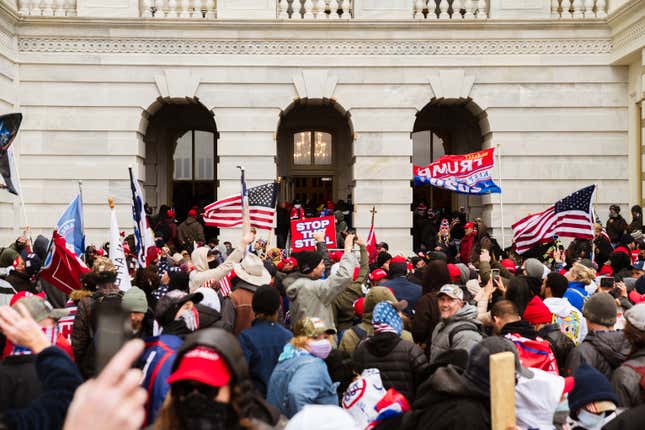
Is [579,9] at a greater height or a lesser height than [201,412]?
greater

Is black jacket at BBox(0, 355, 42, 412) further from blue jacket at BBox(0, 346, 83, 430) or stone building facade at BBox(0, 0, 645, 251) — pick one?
stone building facade at BBox(0, 0, 645, 251)

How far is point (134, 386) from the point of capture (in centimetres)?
185

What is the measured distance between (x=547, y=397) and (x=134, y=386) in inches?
113

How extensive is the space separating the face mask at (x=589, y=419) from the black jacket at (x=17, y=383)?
3.21 metres

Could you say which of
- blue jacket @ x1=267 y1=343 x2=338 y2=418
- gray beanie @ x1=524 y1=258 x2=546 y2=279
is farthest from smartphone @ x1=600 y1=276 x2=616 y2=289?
blue jacket @ x1=267 y1=343 x2=338 y2=418

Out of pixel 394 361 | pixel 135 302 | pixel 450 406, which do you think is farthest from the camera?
pixel 135 302

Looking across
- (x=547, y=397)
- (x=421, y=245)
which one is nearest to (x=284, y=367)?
(x=547, y=397)

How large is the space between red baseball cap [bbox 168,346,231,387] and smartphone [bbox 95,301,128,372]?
0.83 feet

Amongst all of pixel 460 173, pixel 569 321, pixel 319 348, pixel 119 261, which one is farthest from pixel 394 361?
pixel 460 173

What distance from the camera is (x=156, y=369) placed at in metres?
4.12

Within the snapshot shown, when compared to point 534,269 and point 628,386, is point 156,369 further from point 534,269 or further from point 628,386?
point 534,269

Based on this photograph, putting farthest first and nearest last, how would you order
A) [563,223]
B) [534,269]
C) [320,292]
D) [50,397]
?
[563,223] → [534,269] → [320,292] → [50,397]

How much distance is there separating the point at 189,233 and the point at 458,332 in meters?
13.2

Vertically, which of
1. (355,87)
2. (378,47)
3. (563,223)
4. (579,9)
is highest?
(579,9)
